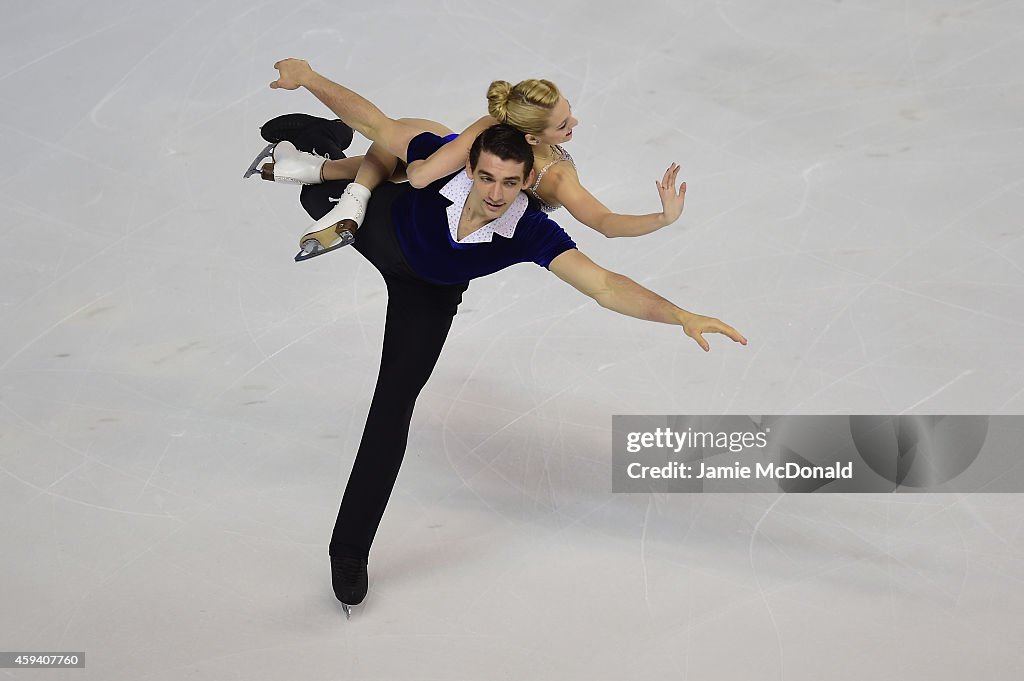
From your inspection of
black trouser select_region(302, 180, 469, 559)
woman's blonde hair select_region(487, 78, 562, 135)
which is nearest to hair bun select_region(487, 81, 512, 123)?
woman's blonde hair select_region(487, 78, 562, 135)

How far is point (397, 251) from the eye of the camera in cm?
→ 424

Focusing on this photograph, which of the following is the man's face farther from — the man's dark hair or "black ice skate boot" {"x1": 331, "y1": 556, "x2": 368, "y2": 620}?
"black ice skate boot" {"x1": 331, "y1": 556, "x2": 368, "y2": 620}

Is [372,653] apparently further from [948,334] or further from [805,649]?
[948,334]

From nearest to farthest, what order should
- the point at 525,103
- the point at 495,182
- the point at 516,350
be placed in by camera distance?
the point at 525,103
the point at 495,182
the point at 516,350

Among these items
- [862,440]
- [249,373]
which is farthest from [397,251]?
[862,440]

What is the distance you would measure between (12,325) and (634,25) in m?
4.17

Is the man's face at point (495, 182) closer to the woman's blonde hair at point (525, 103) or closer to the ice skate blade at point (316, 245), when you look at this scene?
the woman's blonde hair at point (525, 103)

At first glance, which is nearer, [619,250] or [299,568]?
[299,568]

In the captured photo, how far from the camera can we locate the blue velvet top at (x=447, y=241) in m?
4.07

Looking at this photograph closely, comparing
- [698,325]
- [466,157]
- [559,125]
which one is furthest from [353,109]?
[698,325]

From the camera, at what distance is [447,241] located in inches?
163

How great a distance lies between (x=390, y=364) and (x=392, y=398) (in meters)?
0.11

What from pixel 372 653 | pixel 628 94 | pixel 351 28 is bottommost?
pixel 372 653

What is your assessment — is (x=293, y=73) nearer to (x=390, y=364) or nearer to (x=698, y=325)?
(x=390, y=364)
